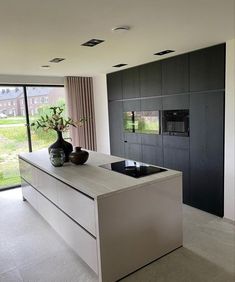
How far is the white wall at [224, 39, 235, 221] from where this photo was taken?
3014 millimetres

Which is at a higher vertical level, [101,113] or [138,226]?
[101,113]

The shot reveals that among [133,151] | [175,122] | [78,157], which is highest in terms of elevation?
[175,122]

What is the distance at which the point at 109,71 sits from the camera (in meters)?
4.94

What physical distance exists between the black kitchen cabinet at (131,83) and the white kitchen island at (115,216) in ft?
7.03

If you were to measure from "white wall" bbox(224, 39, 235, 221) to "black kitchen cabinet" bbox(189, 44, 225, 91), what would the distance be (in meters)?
0.09

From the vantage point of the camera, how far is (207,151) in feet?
11.2

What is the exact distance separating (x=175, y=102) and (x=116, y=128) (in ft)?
5.63

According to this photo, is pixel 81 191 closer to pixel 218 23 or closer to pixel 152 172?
pixel 152 172

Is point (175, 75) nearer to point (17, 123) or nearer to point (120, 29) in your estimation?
point (120, 29)

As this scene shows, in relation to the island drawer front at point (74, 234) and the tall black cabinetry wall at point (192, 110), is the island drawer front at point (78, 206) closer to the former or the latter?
the island drawer front at point (74, 234)

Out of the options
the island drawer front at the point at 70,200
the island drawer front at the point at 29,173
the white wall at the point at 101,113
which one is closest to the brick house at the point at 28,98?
the white wall at the point at 101,113

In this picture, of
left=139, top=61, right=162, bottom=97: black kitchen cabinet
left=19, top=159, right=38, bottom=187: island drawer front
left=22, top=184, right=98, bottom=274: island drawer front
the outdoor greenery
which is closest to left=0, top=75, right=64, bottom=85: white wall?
the outdoor greenery

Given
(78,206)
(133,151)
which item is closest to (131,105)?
(133,151)

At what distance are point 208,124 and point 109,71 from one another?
2420 millimetres
